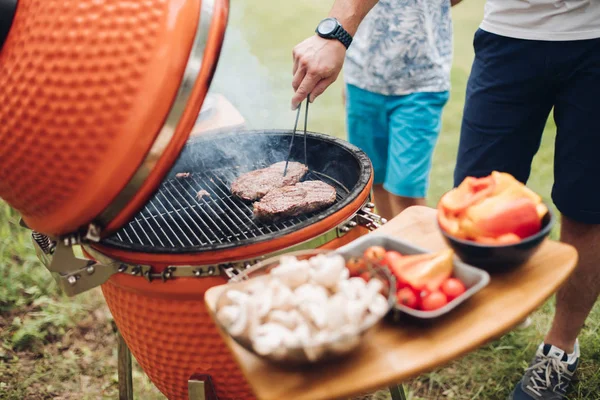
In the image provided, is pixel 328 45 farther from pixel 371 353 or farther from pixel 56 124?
pixel 371 353

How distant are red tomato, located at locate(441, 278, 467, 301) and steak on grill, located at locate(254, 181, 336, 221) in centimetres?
108

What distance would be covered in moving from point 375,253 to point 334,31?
119cm

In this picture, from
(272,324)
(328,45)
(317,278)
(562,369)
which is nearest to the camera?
(272,324)

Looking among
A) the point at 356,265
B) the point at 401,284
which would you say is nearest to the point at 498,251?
the point at 401,284

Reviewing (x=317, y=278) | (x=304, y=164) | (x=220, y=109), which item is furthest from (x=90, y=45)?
(x=220, y=109)

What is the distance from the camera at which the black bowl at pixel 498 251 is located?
146cm

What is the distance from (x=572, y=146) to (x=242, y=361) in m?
2.03

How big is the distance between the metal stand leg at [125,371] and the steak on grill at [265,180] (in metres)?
1.10

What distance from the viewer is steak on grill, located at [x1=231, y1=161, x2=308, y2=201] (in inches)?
104

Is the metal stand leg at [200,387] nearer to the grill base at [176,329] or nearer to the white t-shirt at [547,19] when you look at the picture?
the grill base at [176,329]

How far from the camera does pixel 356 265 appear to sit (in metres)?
1.53

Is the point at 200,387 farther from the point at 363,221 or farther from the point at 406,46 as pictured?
the point at 406,46

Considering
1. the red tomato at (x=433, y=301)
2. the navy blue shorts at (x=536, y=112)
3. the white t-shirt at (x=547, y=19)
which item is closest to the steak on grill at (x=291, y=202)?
the navy blue shorts at (x=536, y=112)

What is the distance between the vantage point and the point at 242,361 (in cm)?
136
